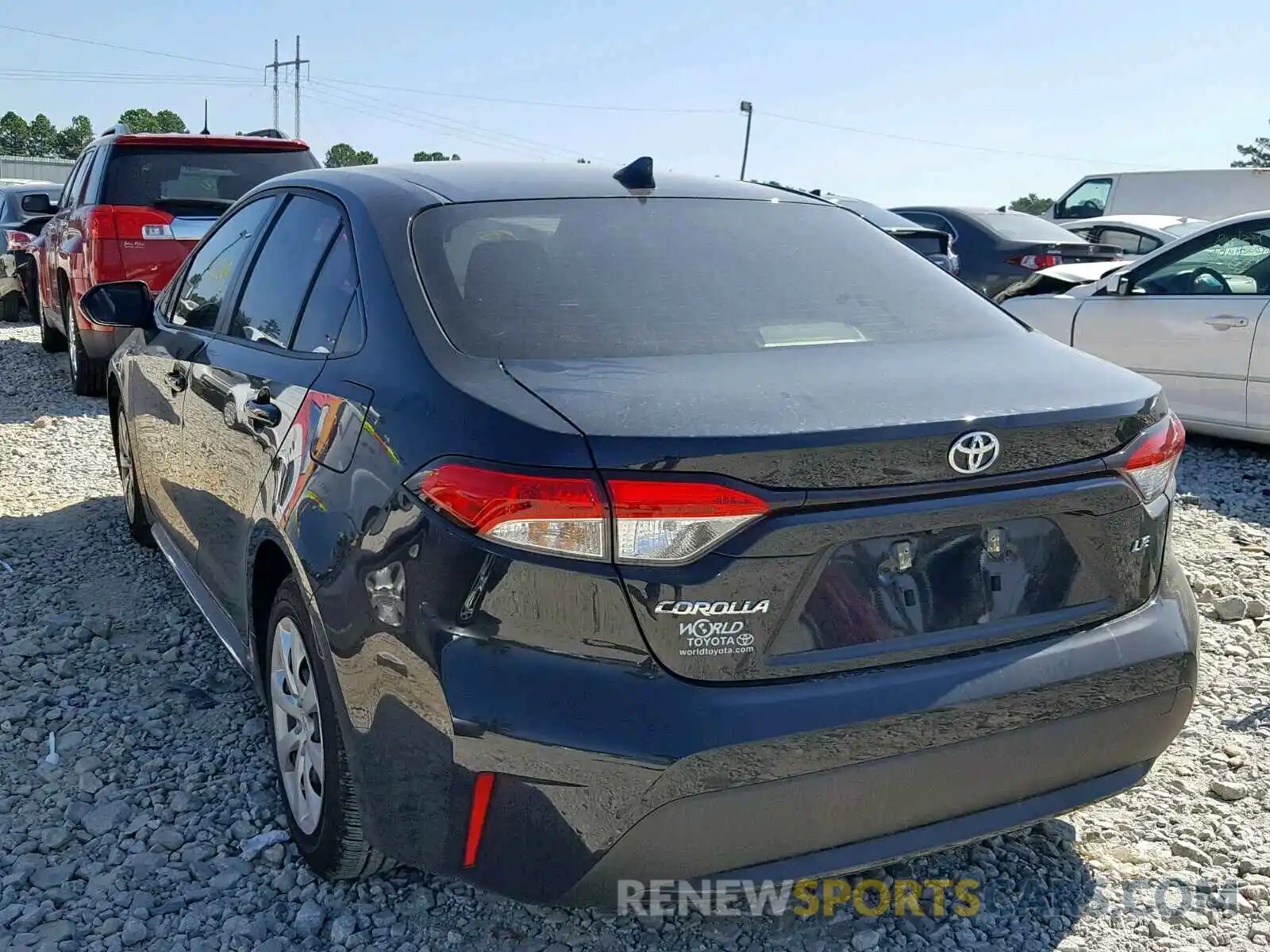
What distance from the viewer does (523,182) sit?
120 inches

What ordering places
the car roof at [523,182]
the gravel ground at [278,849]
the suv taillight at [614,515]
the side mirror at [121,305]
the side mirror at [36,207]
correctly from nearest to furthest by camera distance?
the suv taillight at [614,515] < the gravel ground at [278,849] < the car roof at [523,182] < the side mirror at [121,305] < the side mirror at [36,207]

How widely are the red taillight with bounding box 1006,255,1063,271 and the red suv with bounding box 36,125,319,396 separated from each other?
6.93 meters

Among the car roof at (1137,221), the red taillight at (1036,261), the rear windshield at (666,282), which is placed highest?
the car roof at (1137,221)

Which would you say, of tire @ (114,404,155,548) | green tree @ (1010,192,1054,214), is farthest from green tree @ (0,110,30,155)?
tire @ (114,404,155,548)

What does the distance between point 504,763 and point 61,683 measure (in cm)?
237

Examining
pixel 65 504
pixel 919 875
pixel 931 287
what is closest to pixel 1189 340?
pixel 931 287

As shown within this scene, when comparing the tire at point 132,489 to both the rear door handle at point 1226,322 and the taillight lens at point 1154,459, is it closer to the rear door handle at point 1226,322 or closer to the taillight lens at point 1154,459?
the taillight lens at point 1154,459

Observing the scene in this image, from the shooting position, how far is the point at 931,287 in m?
3.00

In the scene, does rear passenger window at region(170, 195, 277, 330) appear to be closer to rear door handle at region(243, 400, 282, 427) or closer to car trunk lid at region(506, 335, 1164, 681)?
rear door handle at region(243, 400, 282, 427)

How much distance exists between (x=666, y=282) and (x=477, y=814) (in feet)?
4.17

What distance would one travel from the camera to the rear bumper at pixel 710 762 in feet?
6.47

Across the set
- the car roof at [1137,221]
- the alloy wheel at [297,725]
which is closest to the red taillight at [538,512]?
the alloy wheel at [297,725]

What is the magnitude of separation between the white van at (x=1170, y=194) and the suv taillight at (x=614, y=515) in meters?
17.7

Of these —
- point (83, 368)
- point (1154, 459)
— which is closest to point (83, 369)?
point (83, 368)
